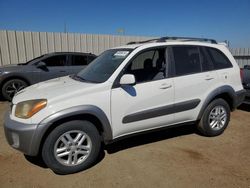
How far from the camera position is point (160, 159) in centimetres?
374

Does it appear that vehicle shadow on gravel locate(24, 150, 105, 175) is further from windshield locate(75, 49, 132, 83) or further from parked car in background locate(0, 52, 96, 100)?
parked car in background locate(0, 52, 96, 100)

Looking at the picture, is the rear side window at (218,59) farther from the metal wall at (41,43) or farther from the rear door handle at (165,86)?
the metal wall at (41,43)

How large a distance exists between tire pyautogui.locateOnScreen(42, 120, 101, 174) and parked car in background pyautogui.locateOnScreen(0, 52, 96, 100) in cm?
502

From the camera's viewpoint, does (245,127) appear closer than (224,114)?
No

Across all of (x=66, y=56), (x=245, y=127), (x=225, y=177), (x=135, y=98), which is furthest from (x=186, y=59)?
(x=66, y=56)

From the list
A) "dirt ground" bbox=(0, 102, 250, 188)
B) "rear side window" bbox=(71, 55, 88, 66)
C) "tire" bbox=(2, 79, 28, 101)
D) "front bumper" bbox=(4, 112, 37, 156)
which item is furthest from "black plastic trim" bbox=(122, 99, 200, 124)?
"tire" bbox=(2, 79, 28, 101)

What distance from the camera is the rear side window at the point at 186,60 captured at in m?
4.12

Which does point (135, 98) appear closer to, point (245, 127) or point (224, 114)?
point (224, 114)

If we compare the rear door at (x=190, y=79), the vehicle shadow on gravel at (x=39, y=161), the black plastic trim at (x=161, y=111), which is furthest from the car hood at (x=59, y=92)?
the rear door at (x=190, y=79)

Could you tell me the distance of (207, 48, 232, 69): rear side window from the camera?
178 inches

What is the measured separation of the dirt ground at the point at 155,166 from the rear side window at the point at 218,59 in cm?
140

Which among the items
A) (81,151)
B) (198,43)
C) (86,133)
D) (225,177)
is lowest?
(225,177)

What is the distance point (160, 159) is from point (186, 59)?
5.84 ft

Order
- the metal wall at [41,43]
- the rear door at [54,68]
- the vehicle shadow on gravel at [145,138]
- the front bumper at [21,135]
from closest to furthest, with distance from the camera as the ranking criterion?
the front bumper at [21,135] < the vehicle shadow on gravel at [145,138] < the rear door at [54,68] < the metal wall at [41,43]
